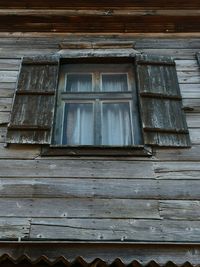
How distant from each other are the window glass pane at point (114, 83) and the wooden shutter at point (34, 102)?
0.65 meters

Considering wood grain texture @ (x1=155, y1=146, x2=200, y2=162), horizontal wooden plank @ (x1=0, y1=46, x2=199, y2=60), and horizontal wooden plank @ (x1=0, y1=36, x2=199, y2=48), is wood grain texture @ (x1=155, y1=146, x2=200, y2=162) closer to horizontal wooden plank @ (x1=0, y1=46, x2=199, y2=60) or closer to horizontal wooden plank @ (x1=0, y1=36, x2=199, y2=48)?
horizontal wooden plank @ (x1=0, y1=46, x2=199, y2=60)

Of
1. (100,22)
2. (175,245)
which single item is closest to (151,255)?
(175,245)

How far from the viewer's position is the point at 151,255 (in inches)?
145

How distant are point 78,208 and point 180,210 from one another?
0.97 m

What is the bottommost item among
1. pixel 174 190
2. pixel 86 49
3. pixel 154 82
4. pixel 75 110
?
pixel 174 190

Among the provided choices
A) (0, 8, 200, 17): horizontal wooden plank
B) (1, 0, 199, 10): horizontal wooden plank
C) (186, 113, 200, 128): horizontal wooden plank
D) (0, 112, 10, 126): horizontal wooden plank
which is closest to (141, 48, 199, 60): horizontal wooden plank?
(0, 8, 200, 17): horizontal wooden plank

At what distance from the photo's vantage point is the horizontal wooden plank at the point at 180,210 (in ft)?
13.3

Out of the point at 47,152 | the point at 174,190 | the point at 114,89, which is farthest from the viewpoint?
the point at 114,89

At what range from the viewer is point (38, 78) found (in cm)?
543

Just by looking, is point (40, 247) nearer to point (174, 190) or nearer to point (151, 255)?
point (151, 255)

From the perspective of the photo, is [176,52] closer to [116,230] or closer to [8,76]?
[8,76]

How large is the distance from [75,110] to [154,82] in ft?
3.42

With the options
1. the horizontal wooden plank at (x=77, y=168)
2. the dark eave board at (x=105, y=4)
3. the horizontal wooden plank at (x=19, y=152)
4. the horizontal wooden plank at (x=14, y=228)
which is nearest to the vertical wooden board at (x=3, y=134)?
the horizontal wooden plank at (x=19, y=152)

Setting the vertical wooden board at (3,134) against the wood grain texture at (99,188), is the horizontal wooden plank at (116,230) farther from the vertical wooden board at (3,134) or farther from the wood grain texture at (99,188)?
the vertical wooden board at (3,134)
